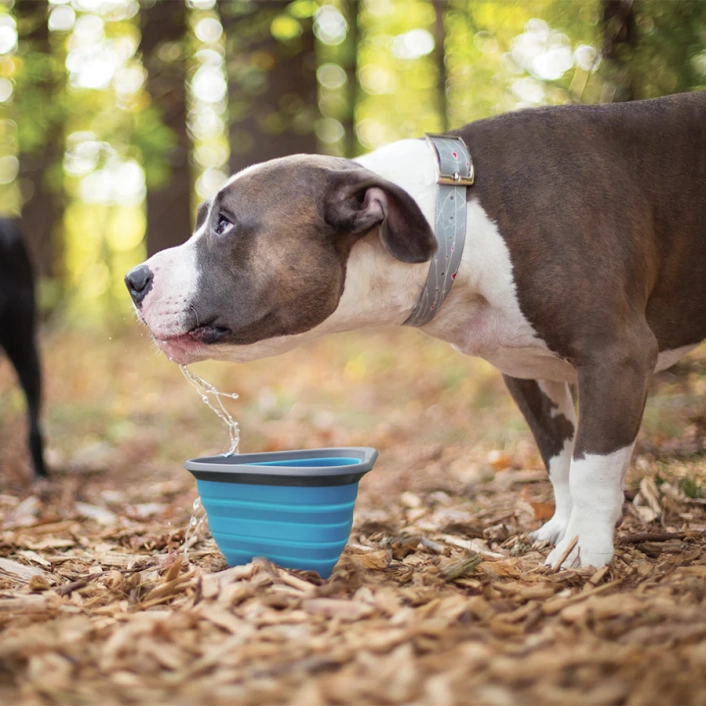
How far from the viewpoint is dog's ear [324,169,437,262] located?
9.58 feet

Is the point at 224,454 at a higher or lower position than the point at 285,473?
lower

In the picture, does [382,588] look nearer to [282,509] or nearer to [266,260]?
[282,509]

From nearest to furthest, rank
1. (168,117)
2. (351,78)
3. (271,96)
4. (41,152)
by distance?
1. (271,96)
2. (41,152)
3. (168,117)
4. (351,78)

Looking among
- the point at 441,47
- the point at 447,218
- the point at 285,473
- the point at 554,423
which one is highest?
the point at 441,47

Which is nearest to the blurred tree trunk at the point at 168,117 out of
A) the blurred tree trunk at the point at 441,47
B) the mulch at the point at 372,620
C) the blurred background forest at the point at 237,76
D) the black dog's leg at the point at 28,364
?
the blurred background forest at the point at 237,76

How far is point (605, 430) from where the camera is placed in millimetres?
2938

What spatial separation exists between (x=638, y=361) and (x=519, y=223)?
2.17 ft

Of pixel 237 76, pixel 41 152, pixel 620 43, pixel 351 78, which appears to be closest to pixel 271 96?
pixel 237 76

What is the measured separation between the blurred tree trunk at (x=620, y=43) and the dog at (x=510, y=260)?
1852 mm

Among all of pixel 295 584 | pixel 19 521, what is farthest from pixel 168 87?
pixel 295 584

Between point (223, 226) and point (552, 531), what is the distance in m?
1.90

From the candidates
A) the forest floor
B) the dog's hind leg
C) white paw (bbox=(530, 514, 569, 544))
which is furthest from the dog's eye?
white paw (bbox=(530, 514, 569, 544))

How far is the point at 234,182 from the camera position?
318cm

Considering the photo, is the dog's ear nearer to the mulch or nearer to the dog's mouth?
the dog's mouth
